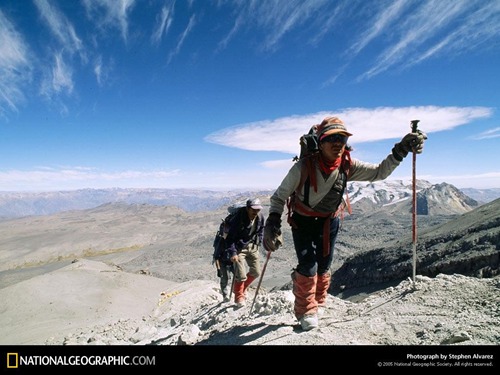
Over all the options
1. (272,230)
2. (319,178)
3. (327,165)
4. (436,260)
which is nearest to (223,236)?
(272,230)

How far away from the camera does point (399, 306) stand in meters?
4.42

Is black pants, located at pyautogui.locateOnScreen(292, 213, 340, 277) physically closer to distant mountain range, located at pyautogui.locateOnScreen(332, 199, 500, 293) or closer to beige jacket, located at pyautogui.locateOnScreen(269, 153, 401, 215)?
beige jacket, located at pyautogui.locateOnScreen(269, 153, 401, 215)

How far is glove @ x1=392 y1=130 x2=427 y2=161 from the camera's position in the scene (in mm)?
4074

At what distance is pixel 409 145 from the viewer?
4.12 meters

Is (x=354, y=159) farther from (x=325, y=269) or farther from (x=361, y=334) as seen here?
(x=361, y=334)

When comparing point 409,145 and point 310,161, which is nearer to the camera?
point 310,161

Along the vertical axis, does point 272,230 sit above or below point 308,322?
above

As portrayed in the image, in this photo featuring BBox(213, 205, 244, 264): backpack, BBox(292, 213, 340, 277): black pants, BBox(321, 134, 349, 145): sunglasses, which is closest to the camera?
BBox(321, 134, 349, 145): sunglasses

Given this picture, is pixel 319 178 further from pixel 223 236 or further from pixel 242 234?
pixel 223 236

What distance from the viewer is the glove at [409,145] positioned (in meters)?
4.07

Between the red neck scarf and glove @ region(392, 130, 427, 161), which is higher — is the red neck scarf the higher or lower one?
the lower one

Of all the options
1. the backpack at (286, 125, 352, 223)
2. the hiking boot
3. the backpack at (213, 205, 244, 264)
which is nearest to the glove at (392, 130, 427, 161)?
the backpack at (286, 125, 352, 223)
